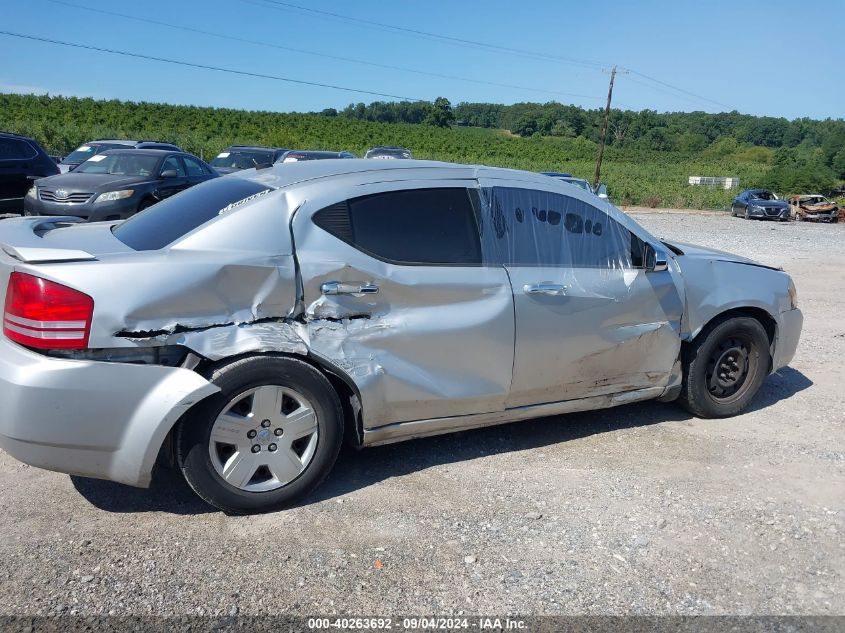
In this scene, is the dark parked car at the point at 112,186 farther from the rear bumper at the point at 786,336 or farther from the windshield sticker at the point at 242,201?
the rear bumper at the point at 786,336

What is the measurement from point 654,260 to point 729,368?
1086mm

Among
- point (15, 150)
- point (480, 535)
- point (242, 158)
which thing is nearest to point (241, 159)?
point (242, 158)

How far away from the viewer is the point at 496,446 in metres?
4.45

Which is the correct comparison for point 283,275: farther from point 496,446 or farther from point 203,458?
point 496,446

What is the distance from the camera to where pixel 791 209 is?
36.4 metres

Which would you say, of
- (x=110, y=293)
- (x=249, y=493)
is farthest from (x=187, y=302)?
(x=249, y=493)

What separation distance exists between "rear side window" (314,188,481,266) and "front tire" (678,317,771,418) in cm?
183

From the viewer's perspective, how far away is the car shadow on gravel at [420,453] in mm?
3625

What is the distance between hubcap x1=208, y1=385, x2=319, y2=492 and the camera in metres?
3.36

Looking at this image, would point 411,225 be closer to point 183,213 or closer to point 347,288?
point 347,288

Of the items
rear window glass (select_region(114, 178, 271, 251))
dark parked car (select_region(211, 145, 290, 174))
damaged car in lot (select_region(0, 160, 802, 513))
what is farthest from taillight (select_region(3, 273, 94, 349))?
dark parked car (select_region(211, 145, 290, 174))

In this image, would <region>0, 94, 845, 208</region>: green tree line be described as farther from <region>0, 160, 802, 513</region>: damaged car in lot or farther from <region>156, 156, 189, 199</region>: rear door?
<region>0, 160, 802, 513</region>: damaged car in lot

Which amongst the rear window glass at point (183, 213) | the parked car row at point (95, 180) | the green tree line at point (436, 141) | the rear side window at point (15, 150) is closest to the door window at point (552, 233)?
the rear window glass at point (183, 213)

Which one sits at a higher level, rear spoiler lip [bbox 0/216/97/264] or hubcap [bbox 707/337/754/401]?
rear spoiler lip [bbox 0/216/97/264]
